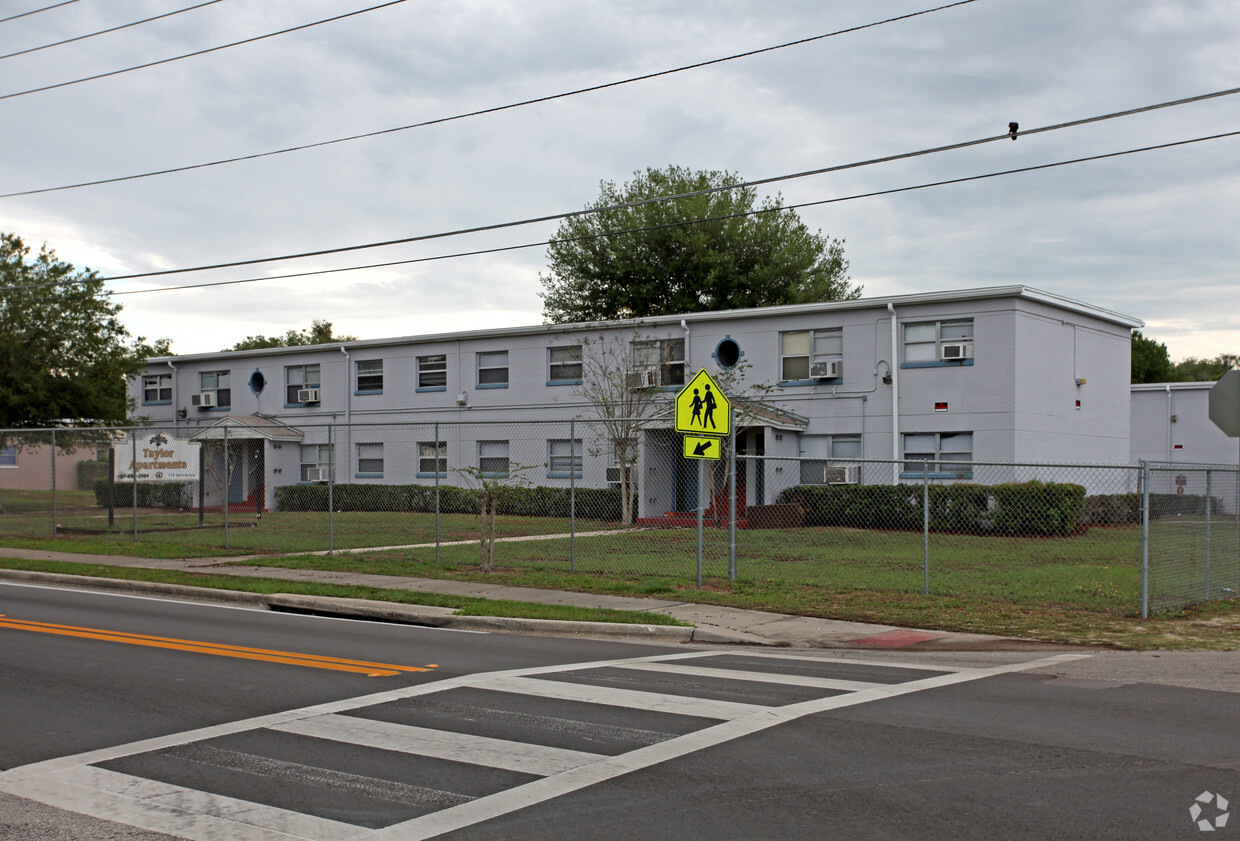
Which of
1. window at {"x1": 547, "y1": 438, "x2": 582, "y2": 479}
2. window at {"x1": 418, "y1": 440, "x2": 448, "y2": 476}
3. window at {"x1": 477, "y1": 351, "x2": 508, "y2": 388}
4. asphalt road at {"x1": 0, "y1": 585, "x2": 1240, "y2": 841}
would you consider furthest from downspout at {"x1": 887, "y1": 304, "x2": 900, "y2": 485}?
asphalt road at {"x1": 0, "y1": 585, "x2": 1240, "y2": 841}

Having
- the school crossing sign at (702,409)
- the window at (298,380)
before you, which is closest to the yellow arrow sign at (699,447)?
the school crossing sign at (702,409)

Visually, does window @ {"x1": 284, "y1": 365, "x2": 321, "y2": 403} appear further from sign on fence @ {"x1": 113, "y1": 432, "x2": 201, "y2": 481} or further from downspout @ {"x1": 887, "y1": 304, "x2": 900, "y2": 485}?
downspout @ {"x1": 887, "y1": 304, "x2": 900, "y2": 485}

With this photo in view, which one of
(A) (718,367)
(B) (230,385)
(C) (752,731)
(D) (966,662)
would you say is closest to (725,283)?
(A) (718,367)

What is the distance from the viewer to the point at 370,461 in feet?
121

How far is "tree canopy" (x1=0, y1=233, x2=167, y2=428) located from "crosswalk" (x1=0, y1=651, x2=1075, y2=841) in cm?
3145

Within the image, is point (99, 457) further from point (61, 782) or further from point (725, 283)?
point (725, 283)

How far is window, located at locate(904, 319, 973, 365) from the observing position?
2797 centimetres

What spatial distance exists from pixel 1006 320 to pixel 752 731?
74.1 feet

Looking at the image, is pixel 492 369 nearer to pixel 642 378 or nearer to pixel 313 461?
pixel 642 378

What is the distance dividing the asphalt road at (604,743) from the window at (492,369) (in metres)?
24.5

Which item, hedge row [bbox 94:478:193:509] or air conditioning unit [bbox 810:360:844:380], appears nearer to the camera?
air conditioning unit [bbox 810:360:844:380]

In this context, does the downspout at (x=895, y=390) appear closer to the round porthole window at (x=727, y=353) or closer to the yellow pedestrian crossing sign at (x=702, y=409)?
the round porthole window at (x=727, y=353)

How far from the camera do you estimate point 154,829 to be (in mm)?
5293

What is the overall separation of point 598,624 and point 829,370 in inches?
732
